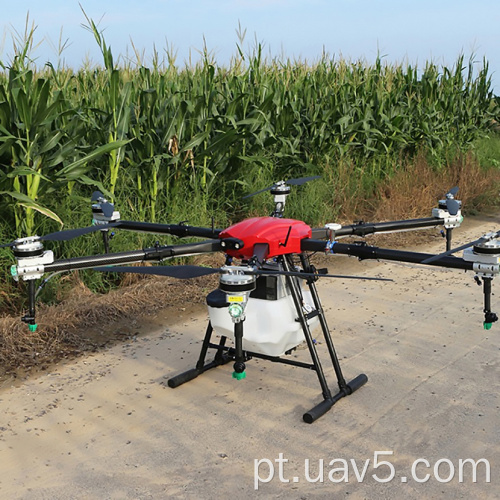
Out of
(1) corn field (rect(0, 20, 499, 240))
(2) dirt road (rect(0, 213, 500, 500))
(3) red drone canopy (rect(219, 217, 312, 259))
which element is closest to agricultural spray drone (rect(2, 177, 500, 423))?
(3) red drone canopy (rect(219, 217, 312, 259))

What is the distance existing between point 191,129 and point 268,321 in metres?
4.06

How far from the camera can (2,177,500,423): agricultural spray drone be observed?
314 cm

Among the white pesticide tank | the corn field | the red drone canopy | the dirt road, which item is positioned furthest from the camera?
the corn field

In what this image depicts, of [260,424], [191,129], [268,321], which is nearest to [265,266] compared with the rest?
[268,321]

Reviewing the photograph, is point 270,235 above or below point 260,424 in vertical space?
above

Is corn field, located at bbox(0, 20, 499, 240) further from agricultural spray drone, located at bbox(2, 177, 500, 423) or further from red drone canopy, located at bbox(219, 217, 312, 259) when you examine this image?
red drone canopy, located at bbox(219, 217, 312, 259)

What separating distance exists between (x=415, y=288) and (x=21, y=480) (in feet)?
14.3

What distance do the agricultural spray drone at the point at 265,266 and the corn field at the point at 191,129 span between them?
69.2 inches

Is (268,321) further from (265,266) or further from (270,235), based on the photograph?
(270,235)

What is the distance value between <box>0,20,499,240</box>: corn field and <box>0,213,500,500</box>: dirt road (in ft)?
6.53

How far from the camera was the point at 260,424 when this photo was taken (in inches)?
153

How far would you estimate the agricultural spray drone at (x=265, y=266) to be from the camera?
3.14m

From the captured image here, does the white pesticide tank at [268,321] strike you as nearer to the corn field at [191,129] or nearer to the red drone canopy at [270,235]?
the red drone canopy at [270,235]

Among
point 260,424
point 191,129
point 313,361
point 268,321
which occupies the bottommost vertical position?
point 260,424
